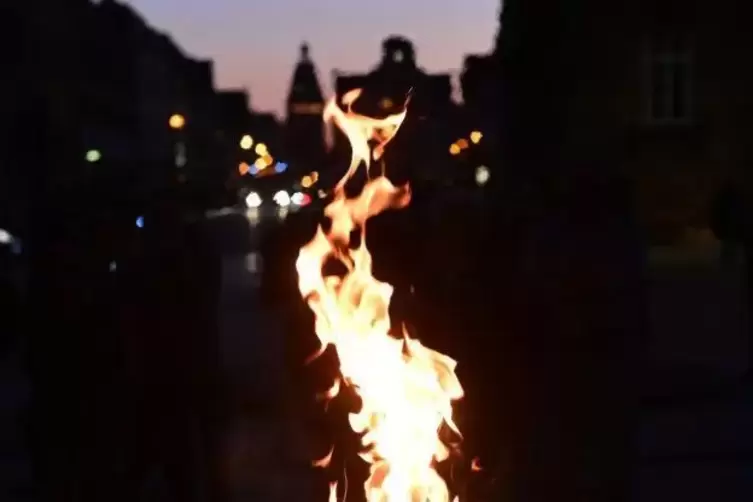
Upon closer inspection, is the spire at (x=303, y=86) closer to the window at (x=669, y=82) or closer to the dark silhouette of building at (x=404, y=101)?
the dark silhouette of building at (x=404, y=101)

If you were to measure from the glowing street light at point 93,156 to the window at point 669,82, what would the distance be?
23.9m

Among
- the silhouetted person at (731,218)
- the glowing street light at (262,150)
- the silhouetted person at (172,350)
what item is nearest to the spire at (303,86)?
the silhouetted person at (172,350)

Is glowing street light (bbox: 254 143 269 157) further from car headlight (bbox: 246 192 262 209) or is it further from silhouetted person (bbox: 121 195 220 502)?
silhouetted person (bbox: 121 195 220 502)

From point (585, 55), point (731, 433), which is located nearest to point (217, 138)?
point (585, 55)

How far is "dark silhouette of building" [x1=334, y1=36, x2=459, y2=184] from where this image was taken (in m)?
4.90

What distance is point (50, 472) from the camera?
Result: 210 inches

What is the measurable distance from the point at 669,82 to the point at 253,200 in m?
12.2

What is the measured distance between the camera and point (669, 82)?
83.4 ft

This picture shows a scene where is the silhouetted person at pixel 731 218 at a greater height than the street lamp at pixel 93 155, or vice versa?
the street lamp at pixel 93 155

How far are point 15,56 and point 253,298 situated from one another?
66.0 feet

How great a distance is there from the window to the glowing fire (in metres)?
21.5

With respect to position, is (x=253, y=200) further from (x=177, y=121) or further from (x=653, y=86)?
(x=653, y=86)

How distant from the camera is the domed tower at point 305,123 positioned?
6020 mm

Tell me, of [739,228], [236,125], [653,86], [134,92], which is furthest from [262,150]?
[236,125]
